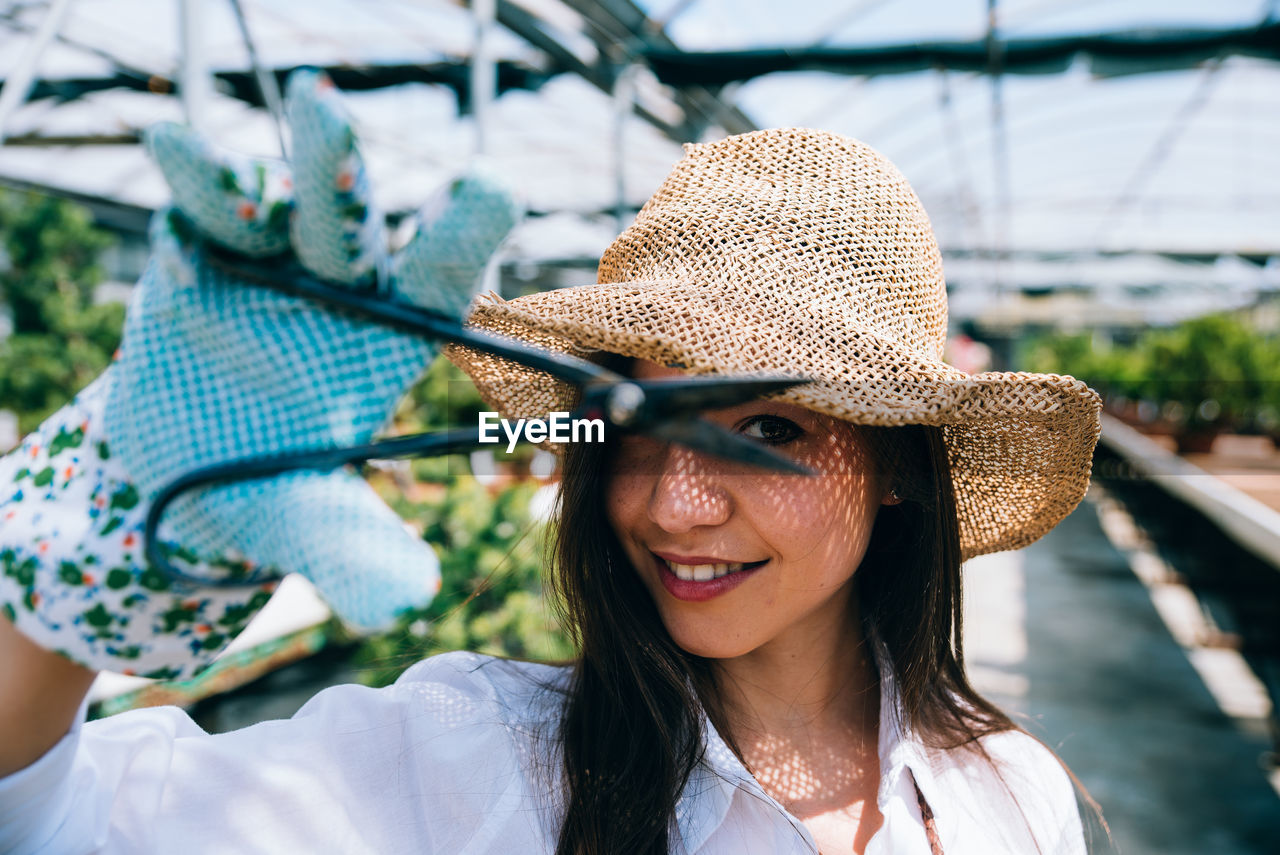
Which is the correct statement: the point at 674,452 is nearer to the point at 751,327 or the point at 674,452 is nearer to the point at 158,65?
the point at 751,327

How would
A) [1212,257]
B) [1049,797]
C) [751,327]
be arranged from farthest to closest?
[1212,257], [1049,797], [751,327]

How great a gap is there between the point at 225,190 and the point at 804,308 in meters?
0.64

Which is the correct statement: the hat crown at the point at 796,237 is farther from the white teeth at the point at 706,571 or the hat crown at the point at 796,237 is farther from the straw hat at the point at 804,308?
the white teeth at the point at 706,571

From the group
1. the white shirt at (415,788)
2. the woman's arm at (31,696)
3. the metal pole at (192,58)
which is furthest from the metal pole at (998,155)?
the woman's arm at (31,696)

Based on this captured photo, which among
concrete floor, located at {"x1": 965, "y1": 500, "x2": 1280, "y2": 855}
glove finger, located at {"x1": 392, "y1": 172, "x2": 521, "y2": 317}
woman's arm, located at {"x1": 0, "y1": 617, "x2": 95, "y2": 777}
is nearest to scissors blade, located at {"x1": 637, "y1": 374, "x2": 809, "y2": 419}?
glove finger, located at {"x1": 392, "y1": 172, "x2": 521, "y2": 317}

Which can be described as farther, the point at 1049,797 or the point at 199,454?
the point at 1049,797

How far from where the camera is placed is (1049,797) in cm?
123

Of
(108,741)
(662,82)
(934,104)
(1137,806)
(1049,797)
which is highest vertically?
(934,104)

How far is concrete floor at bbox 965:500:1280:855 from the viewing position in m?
3.60

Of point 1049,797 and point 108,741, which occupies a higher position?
point 108,741

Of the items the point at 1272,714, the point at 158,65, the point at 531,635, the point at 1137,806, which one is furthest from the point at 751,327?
the point at 158,65

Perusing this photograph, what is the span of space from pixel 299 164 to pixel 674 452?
590 mm

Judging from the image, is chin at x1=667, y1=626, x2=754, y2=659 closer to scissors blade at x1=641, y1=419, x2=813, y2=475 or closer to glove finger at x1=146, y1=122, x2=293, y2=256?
scissors blade at x1=641, y1=419, x2=813, y2=475

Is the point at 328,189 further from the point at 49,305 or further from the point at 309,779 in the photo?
the point at 49,305
